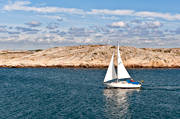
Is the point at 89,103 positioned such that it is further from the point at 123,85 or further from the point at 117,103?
the point at 123,85

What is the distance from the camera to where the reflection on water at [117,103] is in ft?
149

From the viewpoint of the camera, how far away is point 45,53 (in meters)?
166

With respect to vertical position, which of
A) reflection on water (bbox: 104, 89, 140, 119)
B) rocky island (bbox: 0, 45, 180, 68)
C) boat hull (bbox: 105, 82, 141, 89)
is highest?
rocky island (bbox: 0, 45, 180, 68)

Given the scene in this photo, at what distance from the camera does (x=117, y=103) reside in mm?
54156

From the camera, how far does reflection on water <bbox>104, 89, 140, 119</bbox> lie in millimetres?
45312

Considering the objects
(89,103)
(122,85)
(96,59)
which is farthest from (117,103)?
(96,59)

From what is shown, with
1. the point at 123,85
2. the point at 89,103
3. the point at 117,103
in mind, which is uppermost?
the point at 123,85

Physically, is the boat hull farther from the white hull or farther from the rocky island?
the rocky island

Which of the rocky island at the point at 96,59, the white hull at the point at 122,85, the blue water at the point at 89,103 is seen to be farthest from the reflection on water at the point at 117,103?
the rocky island at the point at 96,59

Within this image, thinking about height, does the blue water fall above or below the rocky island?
below

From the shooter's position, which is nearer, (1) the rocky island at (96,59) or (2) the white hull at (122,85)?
(2) the white hull at (122,85)

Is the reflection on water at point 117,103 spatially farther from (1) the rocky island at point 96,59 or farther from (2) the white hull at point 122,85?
(1) the rocky island at point 96,59

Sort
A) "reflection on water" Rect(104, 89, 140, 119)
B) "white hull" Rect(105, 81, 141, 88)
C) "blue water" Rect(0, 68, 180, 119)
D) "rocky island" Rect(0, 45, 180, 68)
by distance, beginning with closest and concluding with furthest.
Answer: "blue water" Rect(0, 68, 180, 119)
"reflection on water" Rect(104, 89, 140, 119)
"white hull" Rect(105, 81, 141, 88)
"rocky island" Rect(0, 45, 180, 68)

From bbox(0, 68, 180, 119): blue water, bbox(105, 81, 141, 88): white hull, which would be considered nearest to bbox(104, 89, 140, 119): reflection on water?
bbox(0, 68, 180, 119): blue water
